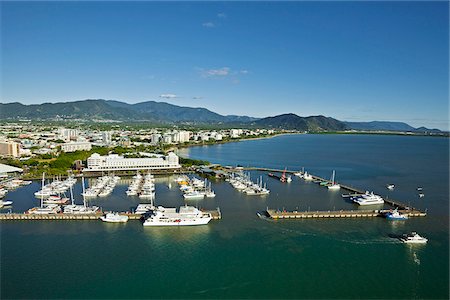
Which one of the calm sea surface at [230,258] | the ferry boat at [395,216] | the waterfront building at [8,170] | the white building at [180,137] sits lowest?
the calm sea surface at [230,258]

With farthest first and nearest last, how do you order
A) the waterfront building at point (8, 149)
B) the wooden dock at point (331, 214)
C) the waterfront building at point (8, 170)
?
the waterfront building at point (8, 149)
the waterfront building at point (8, 170)
the wooden dock at point (331, 214)

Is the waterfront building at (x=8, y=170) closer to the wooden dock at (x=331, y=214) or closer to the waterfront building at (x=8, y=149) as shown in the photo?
the waterfront building at (x=8, y=149)

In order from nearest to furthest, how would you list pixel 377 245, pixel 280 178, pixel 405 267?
pixel 405 267 < pixel 377 245 < pixel 280 178

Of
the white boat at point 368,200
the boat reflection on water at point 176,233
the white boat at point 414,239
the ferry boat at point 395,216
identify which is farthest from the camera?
the white boat at point 368,200

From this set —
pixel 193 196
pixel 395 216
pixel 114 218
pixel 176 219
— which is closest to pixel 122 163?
pixel 193 196

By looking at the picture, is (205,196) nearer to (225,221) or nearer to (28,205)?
(225,221)

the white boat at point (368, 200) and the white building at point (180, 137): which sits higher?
the white building at point (180, 137)

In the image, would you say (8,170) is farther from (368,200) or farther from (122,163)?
(368,200)

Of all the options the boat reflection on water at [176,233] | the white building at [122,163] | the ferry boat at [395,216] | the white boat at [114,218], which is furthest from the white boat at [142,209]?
the white building at [122,163]

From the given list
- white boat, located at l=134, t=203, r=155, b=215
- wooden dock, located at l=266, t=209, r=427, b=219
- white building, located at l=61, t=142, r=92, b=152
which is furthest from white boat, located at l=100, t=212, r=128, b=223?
white building, located at l=61, t=142, r=92, b=152

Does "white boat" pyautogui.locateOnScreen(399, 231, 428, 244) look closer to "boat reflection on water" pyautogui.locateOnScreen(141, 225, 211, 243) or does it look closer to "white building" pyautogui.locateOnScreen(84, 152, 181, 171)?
"boat reflection on water" pyautogui.locateOnScreen(141, 225, 211, 243)

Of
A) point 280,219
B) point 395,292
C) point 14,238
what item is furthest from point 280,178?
point 14,238
